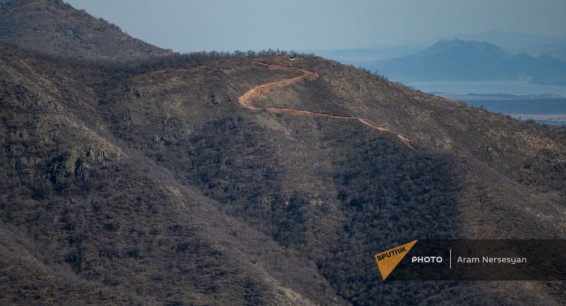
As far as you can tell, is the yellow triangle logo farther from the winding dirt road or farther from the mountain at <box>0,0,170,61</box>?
the mountain at <box>0,0,170,61</box>

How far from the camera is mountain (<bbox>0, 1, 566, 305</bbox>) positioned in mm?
32781

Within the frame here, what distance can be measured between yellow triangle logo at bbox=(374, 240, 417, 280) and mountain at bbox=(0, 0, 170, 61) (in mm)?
48909

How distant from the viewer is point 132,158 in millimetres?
41156

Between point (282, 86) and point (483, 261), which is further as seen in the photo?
point (282, 86)

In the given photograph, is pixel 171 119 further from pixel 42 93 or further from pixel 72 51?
pixel 72 51

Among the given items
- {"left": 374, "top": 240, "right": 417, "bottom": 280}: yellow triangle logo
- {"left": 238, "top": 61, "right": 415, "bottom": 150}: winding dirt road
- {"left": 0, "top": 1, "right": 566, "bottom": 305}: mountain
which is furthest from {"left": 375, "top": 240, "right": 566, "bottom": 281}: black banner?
{"left": 238, "top": 61, "right": 415, "bottom": 150}: winding dirt road

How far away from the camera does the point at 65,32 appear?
8469 centimetres

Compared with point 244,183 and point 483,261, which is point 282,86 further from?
point 483,261

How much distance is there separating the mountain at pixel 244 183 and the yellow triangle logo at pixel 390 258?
46cm

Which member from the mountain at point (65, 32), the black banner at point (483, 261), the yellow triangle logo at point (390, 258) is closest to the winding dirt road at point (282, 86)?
the yellow triangle logo at point (390, 258)

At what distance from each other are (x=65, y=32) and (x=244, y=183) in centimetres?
4970

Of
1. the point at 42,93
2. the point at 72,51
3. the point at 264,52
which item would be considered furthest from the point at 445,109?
the point at 72,51

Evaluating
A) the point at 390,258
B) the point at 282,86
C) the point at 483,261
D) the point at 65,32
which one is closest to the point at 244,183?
the point at 390,258

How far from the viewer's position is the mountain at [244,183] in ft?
108
